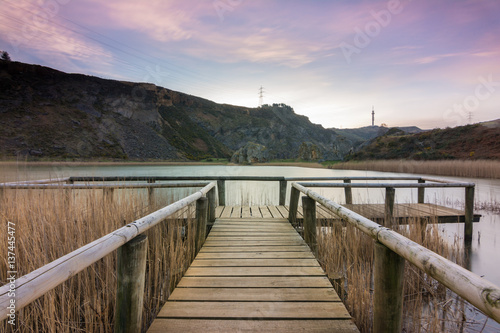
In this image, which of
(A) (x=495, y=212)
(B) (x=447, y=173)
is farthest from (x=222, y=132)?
(A) (x=495, y=212)

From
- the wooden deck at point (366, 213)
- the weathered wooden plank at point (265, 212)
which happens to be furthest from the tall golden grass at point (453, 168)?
the weathered wooden plank at point (265, 212)

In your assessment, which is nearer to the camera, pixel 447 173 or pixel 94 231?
pixel 94 231

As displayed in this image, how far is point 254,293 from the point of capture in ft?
7.59

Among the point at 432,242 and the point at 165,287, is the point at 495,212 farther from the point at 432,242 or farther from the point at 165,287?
the point at 165,287

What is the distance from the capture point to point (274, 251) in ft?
11.0

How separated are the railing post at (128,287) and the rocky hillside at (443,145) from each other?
35490mm

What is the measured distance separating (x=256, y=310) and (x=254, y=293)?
0.28 m

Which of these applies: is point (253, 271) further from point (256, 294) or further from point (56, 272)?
point (56, 272)

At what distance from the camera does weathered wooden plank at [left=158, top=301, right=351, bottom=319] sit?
1962 millimetres

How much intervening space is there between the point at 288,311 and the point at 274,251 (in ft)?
4.31

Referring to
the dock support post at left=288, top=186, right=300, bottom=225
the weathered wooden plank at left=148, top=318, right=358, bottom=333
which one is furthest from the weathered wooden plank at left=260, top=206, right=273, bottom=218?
the weathered wooden plank at left=148, top=318, right=358, bottom=333

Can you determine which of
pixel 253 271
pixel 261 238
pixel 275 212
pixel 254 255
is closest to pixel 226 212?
pixel 275 212

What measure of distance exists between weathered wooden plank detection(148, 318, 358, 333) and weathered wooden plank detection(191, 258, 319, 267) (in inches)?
40.3

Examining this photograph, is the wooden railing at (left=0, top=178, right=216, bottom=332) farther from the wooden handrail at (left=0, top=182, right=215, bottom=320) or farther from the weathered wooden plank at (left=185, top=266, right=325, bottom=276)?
the weathered wooden plank at (left=185, top=266, right=325, bottom=276)
